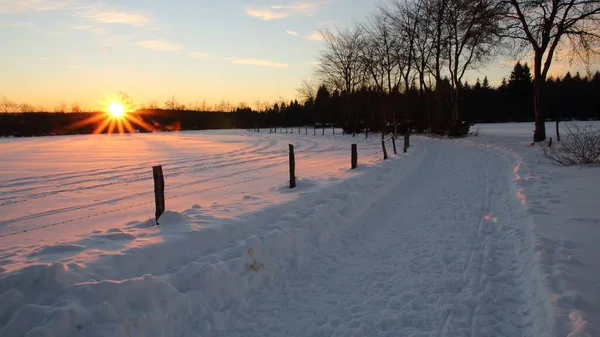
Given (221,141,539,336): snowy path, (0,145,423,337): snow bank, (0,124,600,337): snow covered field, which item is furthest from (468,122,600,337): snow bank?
(0,145,423,337): snow bank

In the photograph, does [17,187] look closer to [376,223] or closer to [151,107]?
[376,223]

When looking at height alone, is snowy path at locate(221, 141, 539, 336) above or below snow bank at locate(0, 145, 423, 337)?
below

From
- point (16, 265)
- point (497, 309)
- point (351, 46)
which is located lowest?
point (497, 309)

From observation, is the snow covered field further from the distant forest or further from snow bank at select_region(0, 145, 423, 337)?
the distant forest

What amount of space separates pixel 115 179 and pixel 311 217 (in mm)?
9865

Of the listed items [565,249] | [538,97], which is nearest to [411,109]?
[538,97]

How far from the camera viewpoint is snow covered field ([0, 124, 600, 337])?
372 centimetres

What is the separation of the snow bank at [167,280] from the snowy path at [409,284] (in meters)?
0.30

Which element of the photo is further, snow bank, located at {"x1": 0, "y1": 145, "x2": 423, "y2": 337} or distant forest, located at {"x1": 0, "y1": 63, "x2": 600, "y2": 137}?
distant forest, located at {"x1": 0, "y1": 63, "x2": 600, "y2": 137}

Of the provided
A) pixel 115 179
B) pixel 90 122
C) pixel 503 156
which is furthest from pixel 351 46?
pixel 90 122

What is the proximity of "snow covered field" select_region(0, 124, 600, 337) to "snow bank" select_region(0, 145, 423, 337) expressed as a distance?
2cm

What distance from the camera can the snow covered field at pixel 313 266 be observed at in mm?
3723

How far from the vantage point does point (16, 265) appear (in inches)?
173

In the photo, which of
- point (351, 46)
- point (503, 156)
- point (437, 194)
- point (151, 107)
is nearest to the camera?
point (437, 194)
